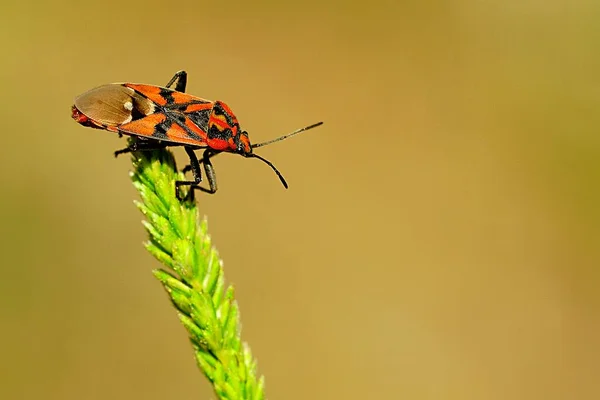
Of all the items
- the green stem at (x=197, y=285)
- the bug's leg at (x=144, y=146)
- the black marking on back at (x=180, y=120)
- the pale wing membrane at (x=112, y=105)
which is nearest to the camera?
the green stem at (x=197, y=285)

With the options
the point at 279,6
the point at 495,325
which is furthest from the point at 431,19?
the point at 495,325

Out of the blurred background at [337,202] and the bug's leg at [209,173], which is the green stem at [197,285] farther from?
the blurred background at [337,202]

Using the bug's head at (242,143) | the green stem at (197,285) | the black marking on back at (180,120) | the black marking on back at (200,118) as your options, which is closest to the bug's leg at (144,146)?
the green stem at (197,285)

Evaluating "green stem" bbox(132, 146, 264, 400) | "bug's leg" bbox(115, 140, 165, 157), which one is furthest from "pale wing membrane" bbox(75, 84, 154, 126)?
"green stem" bbox(132, 146, 264, 400)

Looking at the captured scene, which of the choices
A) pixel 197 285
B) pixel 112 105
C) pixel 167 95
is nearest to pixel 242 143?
pixel 167 95

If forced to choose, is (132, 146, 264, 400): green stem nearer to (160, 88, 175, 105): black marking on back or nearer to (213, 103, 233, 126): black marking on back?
(160, 88, 175, 105): black marking on back
